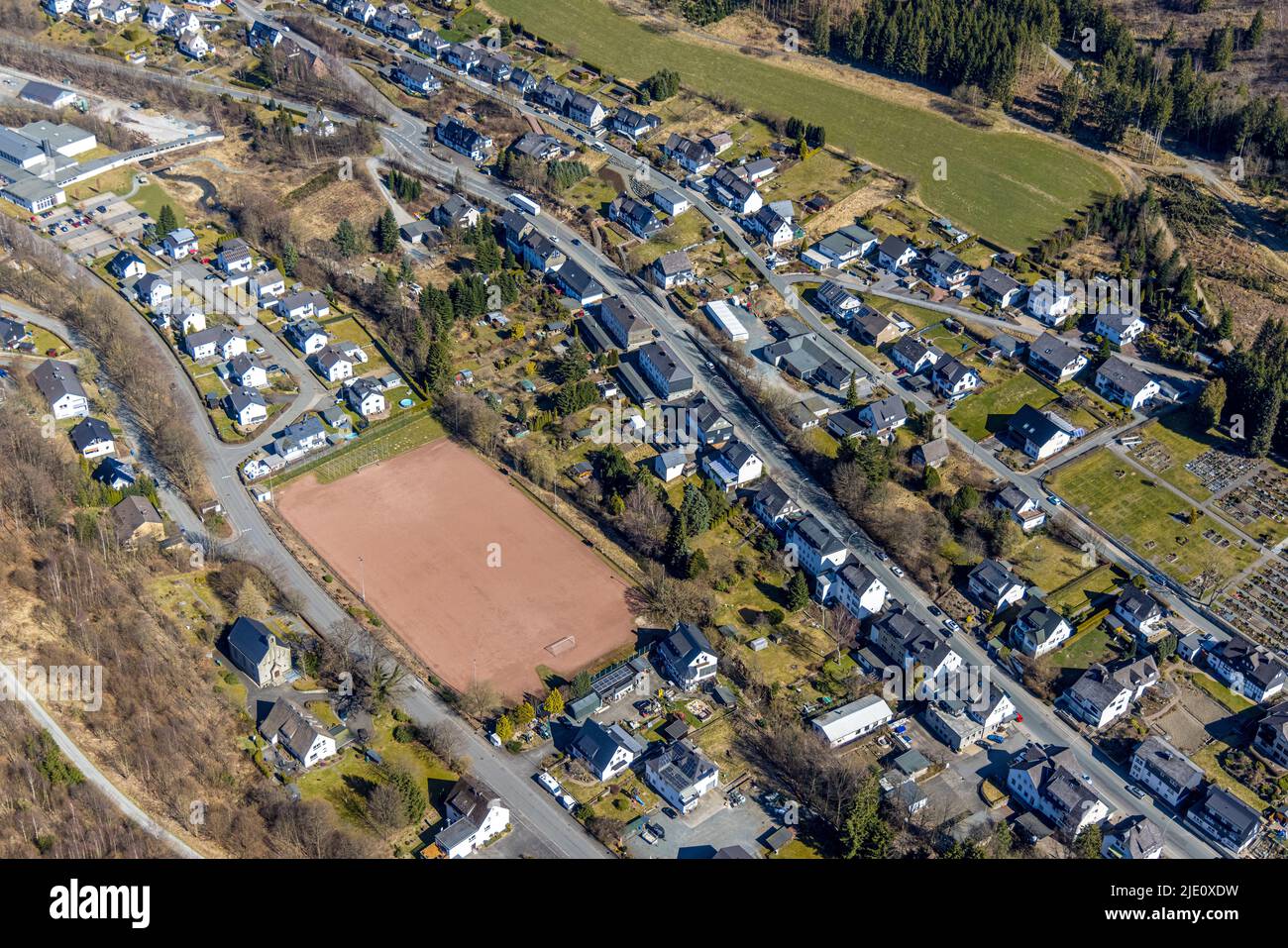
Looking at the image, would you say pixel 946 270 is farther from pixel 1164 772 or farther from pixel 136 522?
pixel 136 522

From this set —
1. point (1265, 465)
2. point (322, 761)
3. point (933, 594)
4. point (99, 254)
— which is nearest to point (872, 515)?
point (933, 594)

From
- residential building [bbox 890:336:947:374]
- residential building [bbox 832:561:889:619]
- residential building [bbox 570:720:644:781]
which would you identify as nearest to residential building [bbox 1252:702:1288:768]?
residential building [bbox 832:561:889:619]

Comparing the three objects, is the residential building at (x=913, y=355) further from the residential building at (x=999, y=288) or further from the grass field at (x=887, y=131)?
the grass field at (x=887, y=131)

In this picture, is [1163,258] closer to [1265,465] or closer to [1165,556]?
[1265,465]

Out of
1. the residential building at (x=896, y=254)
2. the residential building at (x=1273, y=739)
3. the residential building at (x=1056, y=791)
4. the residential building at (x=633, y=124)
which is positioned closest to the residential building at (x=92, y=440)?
the residential building at (x=633, y=124)

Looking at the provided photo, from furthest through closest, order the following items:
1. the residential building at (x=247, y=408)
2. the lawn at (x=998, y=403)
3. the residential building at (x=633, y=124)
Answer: the residential building at (x=633, y=124) → the lawn at (x=998, y=403) → the residential building at (x=247, y=408)
